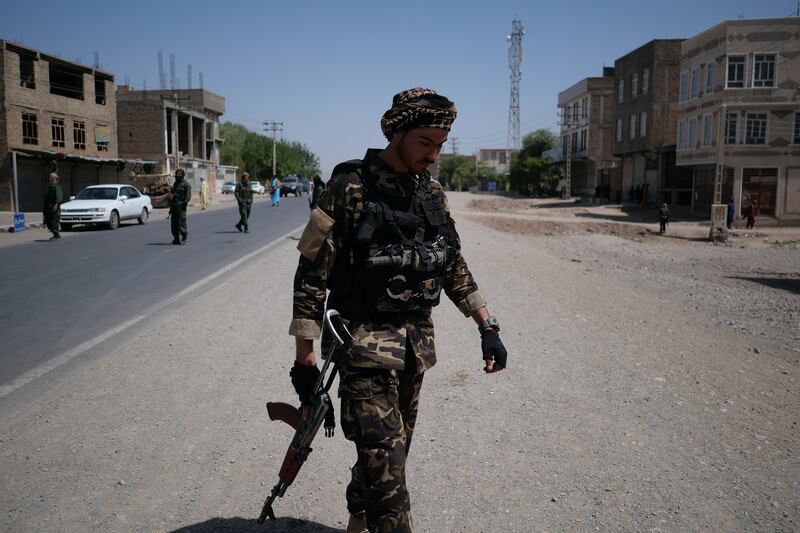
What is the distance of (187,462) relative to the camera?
379cm

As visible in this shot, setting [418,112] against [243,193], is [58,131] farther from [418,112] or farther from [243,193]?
[418,112]

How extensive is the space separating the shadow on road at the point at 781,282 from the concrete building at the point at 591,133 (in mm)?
43749

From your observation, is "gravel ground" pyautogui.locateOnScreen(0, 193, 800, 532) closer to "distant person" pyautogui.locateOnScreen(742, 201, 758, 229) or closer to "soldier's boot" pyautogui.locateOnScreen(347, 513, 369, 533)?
"soldier's boot" pyautogui.locateOnScreen(347, 513, 369, 533)

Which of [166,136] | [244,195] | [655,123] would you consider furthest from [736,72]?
[166,136]

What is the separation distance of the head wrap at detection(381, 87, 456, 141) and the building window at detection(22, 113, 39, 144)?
38502 millimetres

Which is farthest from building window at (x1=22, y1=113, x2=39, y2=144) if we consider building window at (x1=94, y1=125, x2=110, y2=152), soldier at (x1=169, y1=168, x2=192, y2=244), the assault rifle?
the assault rifle

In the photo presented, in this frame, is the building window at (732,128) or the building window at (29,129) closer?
the building window at (732,128)

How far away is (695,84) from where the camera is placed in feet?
126

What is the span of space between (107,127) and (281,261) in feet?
118

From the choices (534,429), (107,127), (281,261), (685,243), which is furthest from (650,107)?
(534,429)

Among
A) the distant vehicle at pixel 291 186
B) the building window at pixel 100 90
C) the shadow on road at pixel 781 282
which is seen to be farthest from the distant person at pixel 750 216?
the building window at pixel 100 90

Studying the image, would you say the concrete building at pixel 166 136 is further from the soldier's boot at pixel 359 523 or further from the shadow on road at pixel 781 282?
the soldier's boot at pixel 359 523

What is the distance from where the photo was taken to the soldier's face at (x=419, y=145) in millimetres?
2605

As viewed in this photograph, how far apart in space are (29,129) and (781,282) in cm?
3600
